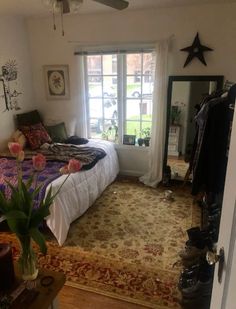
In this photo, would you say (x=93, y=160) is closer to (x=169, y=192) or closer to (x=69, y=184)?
(x=69, y=184)

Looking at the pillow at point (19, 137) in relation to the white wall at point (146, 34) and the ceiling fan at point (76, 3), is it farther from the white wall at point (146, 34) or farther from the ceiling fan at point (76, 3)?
the ceiling fan at point (76, 3)

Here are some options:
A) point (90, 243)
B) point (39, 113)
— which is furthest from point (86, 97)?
point (90, 243)

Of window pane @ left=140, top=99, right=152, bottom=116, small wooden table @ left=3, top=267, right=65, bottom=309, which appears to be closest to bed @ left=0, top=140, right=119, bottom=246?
window pane @ left=140, top=99, right=152, bottom=116

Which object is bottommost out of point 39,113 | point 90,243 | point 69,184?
point 90,243

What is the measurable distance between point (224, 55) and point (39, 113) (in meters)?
3.03

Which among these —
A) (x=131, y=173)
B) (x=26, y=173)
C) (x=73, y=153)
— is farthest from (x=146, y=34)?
(x=26, y=173)

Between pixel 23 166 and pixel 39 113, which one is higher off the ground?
pixel 39 113

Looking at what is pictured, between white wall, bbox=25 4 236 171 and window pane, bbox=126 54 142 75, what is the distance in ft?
0.75

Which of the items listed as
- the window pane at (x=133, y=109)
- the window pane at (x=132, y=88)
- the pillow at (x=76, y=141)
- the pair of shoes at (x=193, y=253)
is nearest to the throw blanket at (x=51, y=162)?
the pillow at (x=76, y=141)

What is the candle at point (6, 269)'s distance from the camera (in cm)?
118

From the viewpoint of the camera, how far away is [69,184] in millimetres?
2734

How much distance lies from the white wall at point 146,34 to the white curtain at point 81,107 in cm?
8

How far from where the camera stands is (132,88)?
12.8 ft

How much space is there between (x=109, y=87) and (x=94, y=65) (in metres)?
0.41
